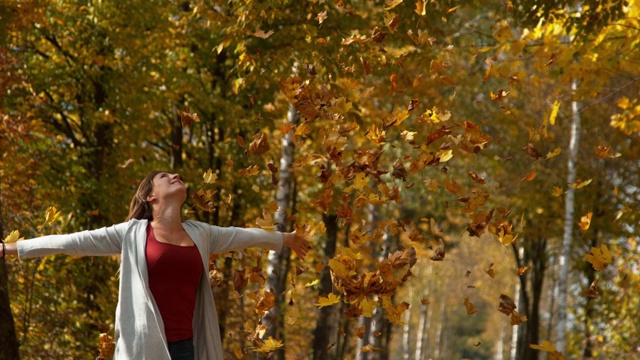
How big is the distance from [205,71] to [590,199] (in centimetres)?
838

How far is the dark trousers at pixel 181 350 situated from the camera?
182 inches

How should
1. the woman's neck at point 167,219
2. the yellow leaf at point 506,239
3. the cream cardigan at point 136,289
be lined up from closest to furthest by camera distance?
the cream cardigan at point 136,289 < the woman's neck at point 167,219 < the yellow leaf at point 506,239

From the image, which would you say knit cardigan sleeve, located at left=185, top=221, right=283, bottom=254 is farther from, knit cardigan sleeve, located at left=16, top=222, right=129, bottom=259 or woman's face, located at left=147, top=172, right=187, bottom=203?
knit cardigan sleeve, located at left=16, top=222, right=129, bottom=259

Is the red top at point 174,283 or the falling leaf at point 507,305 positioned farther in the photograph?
the falling leaf at point 507,305

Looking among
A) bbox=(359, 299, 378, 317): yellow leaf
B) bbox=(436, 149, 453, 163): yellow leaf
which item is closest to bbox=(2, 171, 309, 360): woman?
bbox=(359, 299, 378, 317): yellow leaf

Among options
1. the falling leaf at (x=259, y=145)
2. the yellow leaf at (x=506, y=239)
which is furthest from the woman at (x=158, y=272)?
the yellow leaf at (x=506, y=239)

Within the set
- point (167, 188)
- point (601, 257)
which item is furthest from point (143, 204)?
point (601, 257)

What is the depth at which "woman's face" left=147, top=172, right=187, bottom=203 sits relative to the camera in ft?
16.0

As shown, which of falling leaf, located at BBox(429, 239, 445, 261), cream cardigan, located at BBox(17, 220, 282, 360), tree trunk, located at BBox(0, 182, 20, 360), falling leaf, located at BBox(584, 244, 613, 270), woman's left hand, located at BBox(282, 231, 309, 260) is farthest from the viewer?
tree trunk, located at BBox(0, 182, 20, 360)

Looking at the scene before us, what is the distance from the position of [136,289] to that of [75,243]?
367 mm

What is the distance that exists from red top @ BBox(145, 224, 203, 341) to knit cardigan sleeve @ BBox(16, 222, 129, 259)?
0.59ft

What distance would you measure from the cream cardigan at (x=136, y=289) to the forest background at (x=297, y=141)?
0.35m

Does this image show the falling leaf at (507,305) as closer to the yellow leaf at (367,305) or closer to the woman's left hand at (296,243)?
the yellow leaf at (367,305)

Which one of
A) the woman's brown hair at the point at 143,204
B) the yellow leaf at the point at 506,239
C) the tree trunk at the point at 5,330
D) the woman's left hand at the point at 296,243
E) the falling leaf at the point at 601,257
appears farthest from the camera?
the tree trunk at the point at 5,330
